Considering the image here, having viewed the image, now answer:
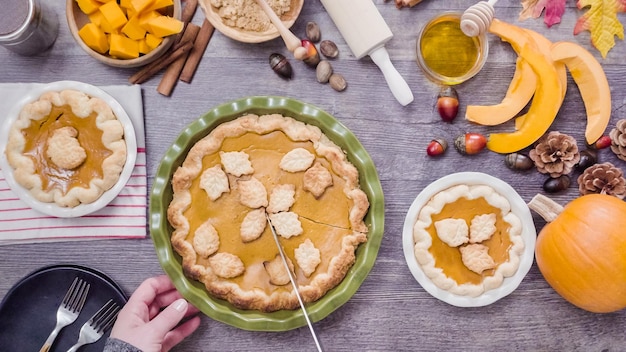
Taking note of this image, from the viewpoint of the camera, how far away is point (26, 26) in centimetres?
184

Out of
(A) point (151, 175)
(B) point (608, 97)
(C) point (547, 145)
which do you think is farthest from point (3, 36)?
(B) point (608, 97)

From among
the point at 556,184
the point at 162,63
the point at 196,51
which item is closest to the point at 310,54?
the point at 196,51

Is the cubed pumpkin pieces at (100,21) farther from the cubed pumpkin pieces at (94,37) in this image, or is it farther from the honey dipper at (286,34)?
Answer: the honey dipper at (286,34)

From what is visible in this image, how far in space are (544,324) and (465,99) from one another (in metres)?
0.86

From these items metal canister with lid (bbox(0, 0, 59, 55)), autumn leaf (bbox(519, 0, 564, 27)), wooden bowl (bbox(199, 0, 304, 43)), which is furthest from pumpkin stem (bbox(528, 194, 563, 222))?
metal canister with lid (bbox(0, 0, 59, 55))

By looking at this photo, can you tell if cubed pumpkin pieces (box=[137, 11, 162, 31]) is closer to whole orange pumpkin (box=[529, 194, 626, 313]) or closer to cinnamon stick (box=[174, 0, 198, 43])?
cinnamon stick (box=[174, 0, 198, 43])

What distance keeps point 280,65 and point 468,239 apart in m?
0.87

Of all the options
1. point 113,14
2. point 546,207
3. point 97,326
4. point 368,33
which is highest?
point 113,14

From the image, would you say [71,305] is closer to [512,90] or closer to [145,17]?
[145,17]

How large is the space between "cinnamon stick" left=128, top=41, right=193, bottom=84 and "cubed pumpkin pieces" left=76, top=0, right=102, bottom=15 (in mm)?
249

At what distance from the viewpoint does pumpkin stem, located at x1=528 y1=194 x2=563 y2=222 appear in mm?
A: 1882

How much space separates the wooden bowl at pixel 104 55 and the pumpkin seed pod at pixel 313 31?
1.46 feet

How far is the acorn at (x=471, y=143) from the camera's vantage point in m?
1.96

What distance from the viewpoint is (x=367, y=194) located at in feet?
6.15
